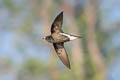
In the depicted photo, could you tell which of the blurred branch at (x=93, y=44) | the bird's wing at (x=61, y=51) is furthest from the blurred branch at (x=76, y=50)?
the bird's wing at (x=61, y=51)

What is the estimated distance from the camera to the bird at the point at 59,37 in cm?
208

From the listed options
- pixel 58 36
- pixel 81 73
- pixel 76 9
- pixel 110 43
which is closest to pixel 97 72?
pixel 81 73

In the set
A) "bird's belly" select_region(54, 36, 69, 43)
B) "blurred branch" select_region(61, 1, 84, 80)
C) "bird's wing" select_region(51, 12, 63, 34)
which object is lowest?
"blurred branch" select_region(61, 1, 84, 80)

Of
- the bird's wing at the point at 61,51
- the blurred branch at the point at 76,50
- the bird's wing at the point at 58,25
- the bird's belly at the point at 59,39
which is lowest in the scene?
the blurred branch at the point at 76,50

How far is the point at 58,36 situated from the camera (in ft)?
6.88

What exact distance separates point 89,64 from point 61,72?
69 centimetres

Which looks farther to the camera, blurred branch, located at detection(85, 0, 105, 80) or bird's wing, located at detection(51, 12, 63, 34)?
blurred branch, located at detection(85, 0, 105, 80)

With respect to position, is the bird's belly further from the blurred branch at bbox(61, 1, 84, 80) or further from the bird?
the blurred branch at bbox(61, 1, 84, 80)

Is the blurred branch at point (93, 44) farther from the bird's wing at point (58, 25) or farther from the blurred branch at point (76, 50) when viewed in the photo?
the bird's wing at point (58, 25)

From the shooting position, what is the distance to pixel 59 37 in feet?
6.85

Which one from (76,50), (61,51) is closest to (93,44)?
(76,50)

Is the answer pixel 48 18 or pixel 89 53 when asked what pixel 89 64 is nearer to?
pixel 89 53

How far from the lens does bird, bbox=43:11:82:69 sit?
2.08m

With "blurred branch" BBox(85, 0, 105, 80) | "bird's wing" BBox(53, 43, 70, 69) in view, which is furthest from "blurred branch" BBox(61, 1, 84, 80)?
"bird's wing" BBox(53, 43, 70, 69)
